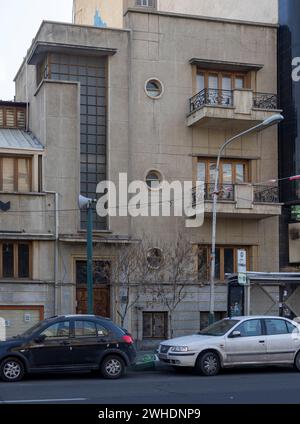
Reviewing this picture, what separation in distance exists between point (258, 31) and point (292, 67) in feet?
7.16

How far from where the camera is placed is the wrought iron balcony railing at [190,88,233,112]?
1182 inches

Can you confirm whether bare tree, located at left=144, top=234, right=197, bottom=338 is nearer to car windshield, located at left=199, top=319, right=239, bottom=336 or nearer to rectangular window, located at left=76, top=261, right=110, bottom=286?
rectangular window, located at left=76, top=261, right=110, bottom=286

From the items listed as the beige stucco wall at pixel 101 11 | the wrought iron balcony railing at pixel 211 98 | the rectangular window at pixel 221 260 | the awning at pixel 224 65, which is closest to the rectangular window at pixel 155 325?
the rectangular window at pixel 221 260

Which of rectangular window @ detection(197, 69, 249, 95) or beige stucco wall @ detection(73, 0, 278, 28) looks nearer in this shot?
rectangular window @ detection(197, 69, 249, 95)

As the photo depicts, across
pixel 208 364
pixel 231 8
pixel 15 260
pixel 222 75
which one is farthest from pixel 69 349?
pixel 231 8

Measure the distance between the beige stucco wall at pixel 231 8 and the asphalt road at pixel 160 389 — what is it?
18046mm

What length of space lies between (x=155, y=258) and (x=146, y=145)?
4449 millimetres

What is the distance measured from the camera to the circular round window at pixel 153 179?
30.0 meters

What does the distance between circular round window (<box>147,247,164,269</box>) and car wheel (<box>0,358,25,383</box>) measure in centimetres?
1122

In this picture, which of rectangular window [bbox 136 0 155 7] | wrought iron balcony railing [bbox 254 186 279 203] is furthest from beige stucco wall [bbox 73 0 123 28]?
wrought iron balcony railing [bbox 254 186 279 203]

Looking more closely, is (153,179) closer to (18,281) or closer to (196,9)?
(18,281)

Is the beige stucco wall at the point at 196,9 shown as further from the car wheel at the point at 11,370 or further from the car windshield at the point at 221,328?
the car wheel at the point at 11,370
